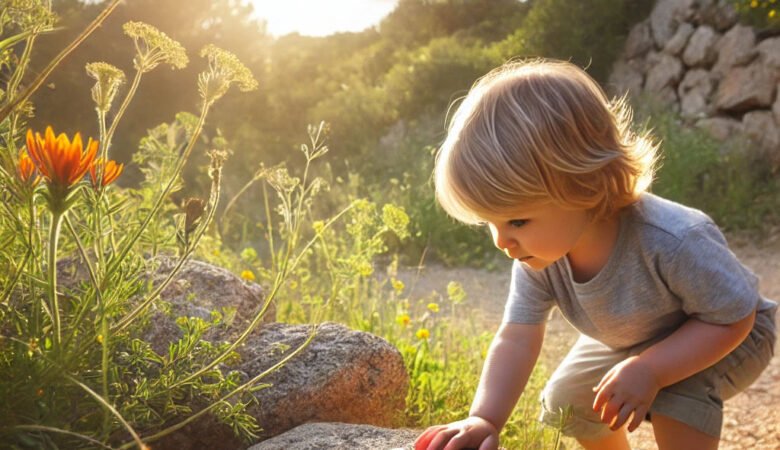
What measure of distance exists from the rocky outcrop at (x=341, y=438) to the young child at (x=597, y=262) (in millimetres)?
152

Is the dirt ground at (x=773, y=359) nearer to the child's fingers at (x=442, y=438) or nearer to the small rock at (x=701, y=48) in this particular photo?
the child's fingers at (x=442, y=438)

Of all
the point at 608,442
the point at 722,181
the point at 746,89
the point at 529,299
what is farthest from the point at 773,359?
the point at 746,89

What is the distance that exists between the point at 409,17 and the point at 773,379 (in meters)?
11.9

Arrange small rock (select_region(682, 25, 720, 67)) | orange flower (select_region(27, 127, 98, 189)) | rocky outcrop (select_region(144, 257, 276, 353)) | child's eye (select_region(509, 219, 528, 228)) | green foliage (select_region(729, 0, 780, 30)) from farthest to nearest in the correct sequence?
small rock (select_region(682, 25, 720, 67))
green foliage (select_region(729, 0, 780, 30))
rocky outcrop (select_region(144, 257, 276, 353))
child's eye (select_region(509, 219, 528, 228))
orange flower (select_region(27, 127, 98, 189))

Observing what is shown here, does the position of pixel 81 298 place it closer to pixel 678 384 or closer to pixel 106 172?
pixel 106 172

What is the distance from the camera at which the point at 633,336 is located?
83.4 inches

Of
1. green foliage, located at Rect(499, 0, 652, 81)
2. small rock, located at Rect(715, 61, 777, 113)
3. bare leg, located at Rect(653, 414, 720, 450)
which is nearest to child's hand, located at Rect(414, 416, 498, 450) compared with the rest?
bare leg, located at Rect(653, 414, 720, 450)

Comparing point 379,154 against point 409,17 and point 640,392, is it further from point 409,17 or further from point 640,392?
point 640,392

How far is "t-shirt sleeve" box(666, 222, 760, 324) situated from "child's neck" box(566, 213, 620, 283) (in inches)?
6.7

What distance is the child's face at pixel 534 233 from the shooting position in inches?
70.3

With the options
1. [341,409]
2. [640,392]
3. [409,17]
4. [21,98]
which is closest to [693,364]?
[640,392]

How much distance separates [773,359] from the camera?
4004mm

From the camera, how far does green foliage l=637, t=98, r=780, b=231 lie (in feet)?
21.3

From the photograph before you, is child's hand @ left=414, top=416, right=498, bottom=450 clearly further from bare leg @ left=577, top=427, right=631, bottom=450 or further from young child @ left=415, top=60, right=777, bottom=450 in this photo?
bare leg @ left=577, top=427, right=631, bottom=450
